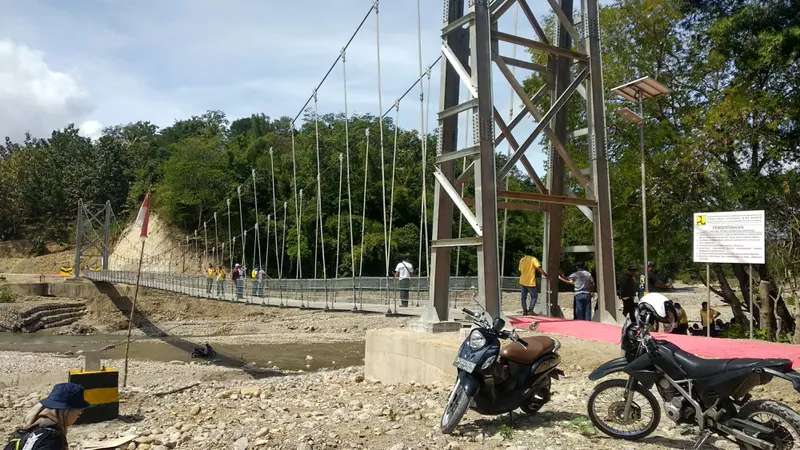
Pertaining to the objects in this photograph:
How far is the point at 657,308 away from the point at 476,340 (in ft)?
3.43

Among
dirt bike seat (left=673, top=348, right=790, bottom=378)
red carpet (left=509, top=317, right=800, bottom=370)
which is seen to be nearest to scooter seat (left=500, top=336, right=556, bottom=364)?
dirt bike seat (left=673, top=348, right=790, bottom=378)

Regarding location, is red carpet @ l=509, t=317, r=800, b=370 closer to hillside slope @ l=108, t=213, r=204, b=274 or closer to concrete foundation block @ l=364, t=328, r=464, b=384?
concrete foundation block @ l=364, t=328, r=464, b=384

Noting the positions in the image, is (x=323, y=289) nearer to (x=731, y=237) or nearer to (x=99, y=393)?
(x=99, y=393)

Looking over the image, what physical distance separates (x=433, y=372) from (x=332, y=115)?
137 feet

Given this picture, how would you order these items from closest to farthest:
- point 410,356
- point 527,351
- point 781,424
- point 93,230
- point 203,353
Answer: point 781,424, point 527,351, point 410,356, point 203,353, point 93,230

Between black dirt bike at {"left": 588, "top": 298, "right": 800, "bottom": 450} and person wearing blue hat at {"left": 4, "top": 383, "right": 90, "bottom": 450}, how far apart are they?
8.64ft

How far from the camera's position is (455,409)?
3734 millimetres

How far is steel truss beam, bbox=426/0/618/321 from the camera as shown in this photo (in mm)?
5824

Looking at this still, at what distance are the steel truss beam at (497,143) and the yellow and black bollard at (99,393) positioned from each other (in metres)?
3.07

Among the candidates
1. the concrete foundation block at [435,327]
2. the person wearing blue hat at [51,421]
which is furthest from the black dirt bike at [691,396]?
the concrete foundation block at [435,327]

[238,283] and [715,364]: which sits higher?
[238,283]

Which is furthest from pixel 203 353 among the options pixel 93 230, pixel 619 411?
pixel 93 230

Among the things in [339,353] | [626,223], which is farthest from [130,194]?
[626,223]

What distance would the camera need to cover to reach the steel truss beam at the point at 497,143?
19.1ft
